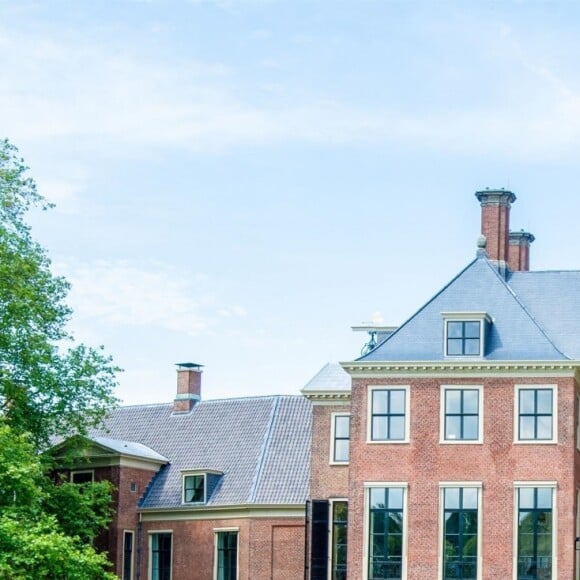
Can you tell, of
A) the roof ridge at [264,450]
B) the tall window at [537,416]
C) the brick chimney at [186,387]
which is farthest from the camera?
the brick chimney at [186,387]

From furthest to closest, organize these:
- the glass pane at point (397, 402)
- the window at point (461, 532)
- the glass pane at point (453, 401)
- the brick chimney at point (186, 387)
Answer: the brick chimney at point (186, 387) → the glass pane at point (397, 402) → the glass pane at point (453, 401) → the window at point (461, 532)

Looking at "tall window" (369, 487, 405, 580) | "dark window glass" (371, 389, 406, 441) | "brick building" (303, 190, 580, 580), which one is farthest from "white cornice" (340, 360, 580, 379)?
"tall window" (369, 487, 405, 580)

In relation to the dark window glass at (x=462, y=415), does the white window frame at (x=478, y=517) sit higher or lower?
lower

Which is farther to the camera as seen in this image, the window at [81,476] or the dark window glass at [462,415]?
the window at [81,476]

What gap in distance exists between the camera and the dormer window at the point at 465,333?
5159 centimetres

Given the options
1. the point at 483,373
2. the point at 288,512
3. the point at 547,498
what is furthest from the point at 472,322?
the point at 288,512

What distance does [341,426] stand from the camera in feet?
183

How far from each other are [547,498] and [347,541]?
638 centimetres

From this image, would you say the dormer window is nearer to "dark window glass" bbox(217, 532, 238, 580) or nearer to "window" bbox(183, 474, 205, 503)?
"dark window glass" bbox(217, 532, 238, 580)

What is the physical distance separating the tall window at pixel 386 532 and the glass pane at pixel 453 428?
6.74 ft

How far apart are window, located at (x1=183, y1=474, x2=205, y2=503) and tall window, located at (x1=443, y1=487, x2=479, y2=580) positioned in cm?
1230

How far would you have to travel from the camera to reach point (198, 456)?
2468 inches

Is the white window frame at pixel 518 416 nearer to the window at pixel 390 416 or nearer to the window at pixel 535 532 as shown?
the window at pixel 535 532

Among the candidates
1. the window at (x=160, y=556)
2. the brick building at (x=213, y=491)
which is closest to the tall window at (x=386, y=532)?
the brick building at (x=213, y=491)
